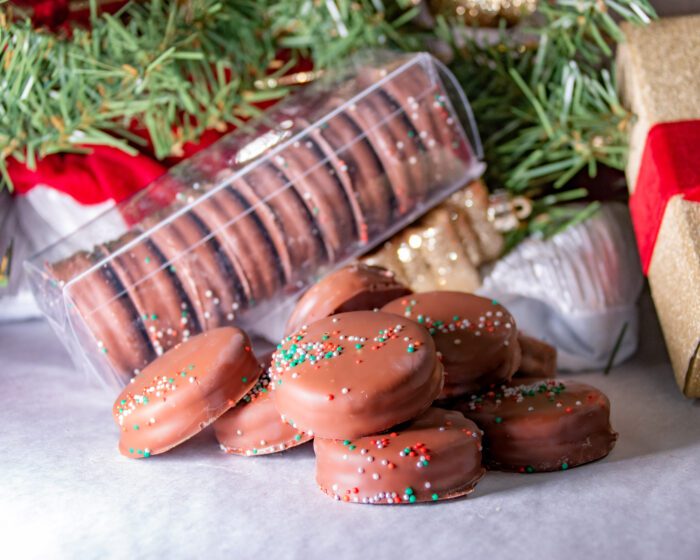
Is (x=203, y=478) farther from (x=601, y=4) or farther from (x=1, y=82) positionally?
(x=601, y=4)

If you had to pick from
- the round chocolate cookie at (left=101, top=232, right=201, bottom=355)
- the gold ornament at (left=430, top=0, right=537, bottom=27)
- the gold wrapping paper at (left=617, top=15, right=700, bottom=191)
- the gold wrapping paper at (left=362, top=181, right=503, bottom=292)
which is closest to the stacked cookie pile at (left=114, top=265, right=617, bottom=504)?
the round chocolate cookie at (left=101, top=232, right=201, bottom=355)

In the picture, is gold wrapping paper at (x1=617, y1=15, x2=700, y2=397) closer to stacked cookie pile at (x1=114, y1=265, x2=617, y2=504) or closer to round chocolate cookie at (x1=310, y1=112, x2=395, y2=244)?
stacked cookie pile at (x1=114, y1=265, x2=617, y2=504)

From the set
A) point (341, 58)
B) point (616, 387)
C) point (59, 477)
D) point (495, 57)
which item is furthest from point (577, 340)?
point (59, 477)

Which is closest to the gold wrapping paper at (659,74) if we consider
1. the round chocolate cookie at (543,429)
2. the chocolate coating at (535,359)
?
the chocolate coating at (535,359)

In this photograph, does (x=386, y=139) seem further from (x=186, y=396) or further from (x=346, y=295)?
(x=186, y=396)

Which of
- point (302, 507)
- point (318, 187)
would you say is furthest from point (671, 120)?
point (302, 507)

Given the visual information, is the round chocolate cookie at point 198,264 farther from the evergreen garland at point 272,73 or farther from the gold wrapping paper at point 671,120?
the gold wrapping paper at point 671,120
